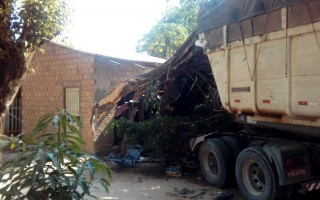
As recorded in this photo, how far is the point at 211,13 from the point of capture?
6.24m

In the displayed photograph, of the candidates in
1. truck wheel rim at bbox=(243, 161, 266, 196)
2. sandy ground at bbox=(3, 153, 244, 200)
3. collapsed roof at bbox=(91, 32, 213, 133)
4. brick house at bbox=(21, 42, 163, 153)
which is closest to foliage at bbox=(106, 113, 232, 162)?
sandy ground at bbox=(3, 153, 244, 200)

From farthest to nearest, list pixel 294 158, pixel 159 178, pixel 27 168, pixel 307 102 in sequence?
pixel 159 178
pixel 294 158
pixel 307 102
pixel 27 168

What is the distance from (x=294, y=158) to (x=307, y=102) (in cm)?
109

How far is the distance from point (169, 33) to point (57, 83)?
1328 cm

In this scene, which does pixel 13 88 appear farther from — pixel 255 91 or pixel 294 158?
pixel 294 158

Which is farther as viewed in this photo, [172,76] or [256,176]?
[172,76]

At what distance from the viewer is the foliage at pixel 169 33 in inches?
926

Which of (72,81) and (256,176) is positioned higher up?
(72,81)

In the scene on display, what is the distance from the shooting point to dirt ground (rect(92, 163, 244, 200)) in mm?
6395

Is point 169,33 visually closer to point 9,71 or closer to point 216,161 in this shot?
point 9,71

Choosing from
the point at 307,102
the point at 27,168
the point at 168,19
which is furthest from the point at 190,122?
the point at 168,19

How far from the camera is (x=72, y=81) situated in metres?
11.5

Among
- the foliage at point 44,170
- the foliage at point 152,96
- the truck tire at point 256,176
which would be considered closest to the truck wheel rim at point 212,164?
the truck tire at point 256,176

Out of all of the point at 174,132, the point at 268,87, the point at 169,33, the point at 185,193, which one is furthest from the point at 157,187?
the point at 169,33
